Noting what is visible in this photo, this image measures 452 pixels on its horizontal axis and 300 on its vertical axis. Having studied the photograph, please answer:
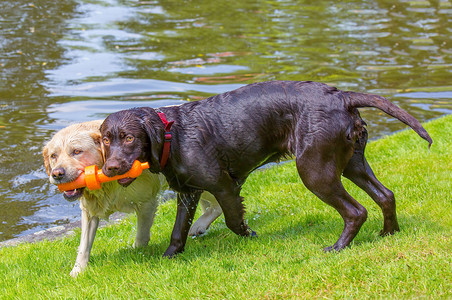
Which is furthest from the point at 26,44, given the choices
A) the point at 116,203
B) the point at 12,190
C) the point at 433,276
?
the point at 433,276

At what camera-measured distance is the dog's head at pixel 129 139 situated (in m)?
4.70

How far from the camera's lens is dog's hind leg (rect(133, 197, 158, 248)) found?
564cm

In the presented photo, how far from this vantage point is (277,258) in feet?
15.9

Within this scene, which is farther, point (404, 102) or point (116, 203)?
point (404, 102)

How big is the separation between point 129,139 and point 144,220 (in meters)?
1.20

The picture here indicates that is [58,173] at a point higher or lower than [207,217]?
higher

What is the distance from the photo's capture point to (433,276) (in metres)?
3.98

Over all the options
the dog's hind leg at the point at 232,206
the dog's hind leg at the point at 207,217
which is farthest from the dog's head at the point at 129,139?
the dog's hind leg at the point at 207,217

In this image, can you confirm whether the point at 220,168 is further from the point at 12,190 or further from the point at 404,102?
the point at 404,102

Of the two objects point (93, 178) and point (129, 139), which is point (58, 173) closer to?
point (93, 178)

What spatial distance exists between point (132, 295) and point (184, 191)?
1.12 meters

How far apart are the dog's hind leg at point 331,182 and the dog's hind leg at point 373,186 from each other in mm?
271

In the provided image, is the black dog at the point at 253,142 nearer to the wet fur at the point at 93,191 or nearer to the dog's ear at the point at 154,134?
the dog's ear at the point at 154,134

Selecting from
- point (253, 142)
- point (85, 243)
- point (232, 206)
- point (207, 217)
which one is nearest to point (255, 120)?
point (253, 142)
